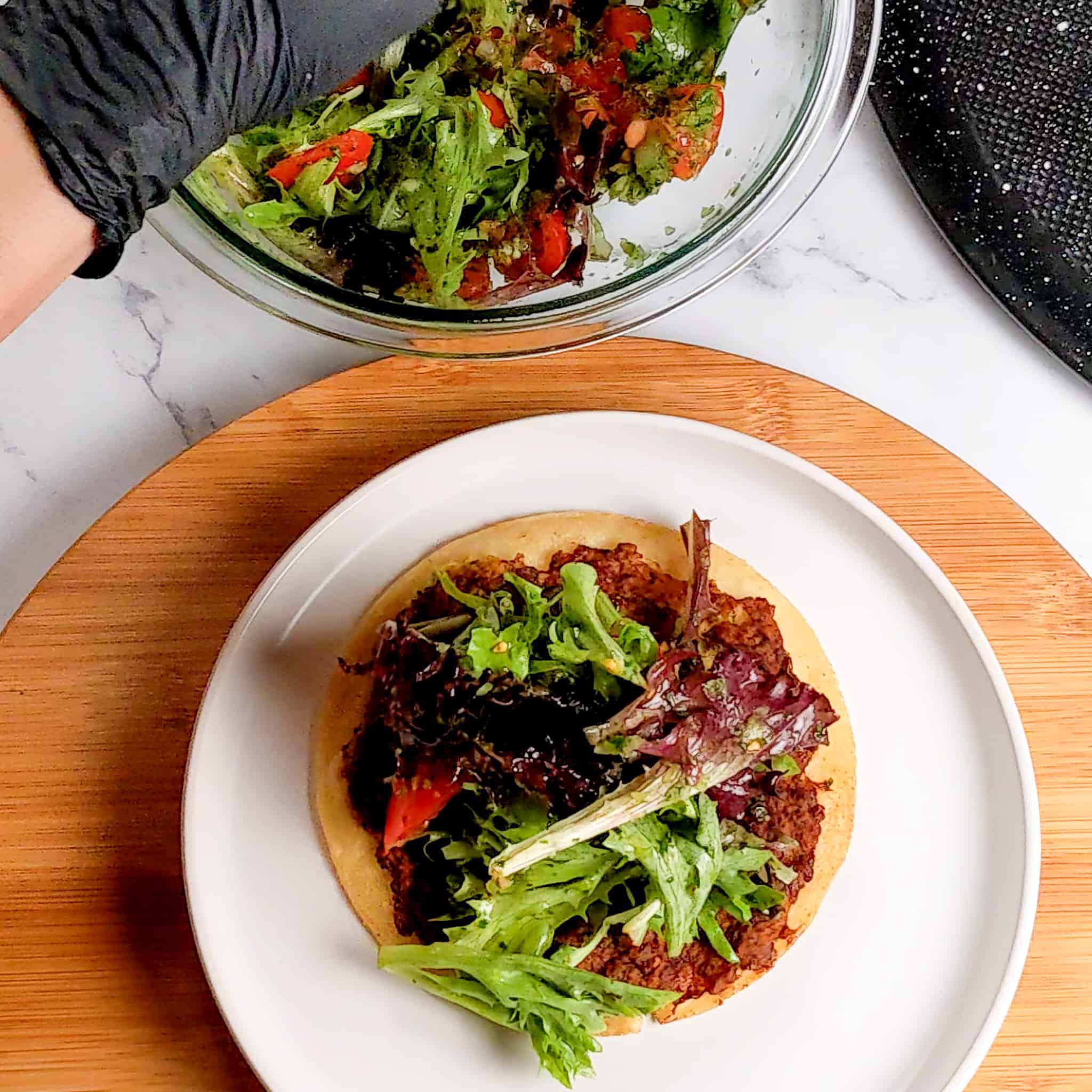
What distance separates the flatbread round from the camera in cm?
200

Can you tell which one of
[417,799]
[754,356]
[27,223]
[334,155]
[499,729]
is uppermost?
[334,155]

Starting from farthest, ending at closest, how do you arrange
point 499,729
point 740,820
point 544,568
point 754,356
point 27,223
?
point 754,356 → point 544,568 → point 740,820 → point 499,729 → point 27,223

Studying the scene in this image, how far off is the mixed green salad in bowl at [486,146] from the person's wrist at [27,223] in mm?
279

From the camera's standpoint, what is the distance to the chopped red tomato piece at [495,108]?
171cm

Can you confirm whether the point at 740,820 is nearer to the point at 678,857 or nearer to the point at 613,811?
the point at 678,857

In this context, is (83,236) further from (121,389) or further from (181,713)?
(181,713)

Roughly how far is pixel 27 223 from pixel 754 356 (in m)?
1.24

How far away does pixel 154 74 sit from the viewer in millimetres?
1554

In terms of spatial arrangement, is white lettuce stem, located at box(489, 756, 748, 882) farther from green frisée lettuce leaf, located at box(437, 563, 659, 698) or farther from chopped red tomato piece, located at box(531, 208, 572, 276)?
chopped red tomato piece, located at box(531, 208, 572, 276)

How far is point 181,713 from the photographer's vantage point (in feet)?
6.82

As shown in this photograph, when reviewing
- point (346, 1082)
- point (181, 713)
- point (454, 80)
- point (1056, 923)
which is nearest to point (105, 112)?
point (454, 80)

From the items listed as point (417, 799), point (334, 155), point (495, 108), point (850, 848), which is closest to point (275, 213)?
point (334, 155)

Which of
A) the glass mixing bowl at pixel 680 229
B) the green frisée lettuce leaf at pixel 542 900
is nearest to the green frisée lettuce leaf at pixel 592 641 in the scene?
the green frisée lettuce leaf at pixel 542 900

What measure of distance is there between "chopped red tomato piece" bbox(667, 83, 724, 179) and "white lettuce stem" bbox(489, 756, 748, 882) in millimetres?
862
